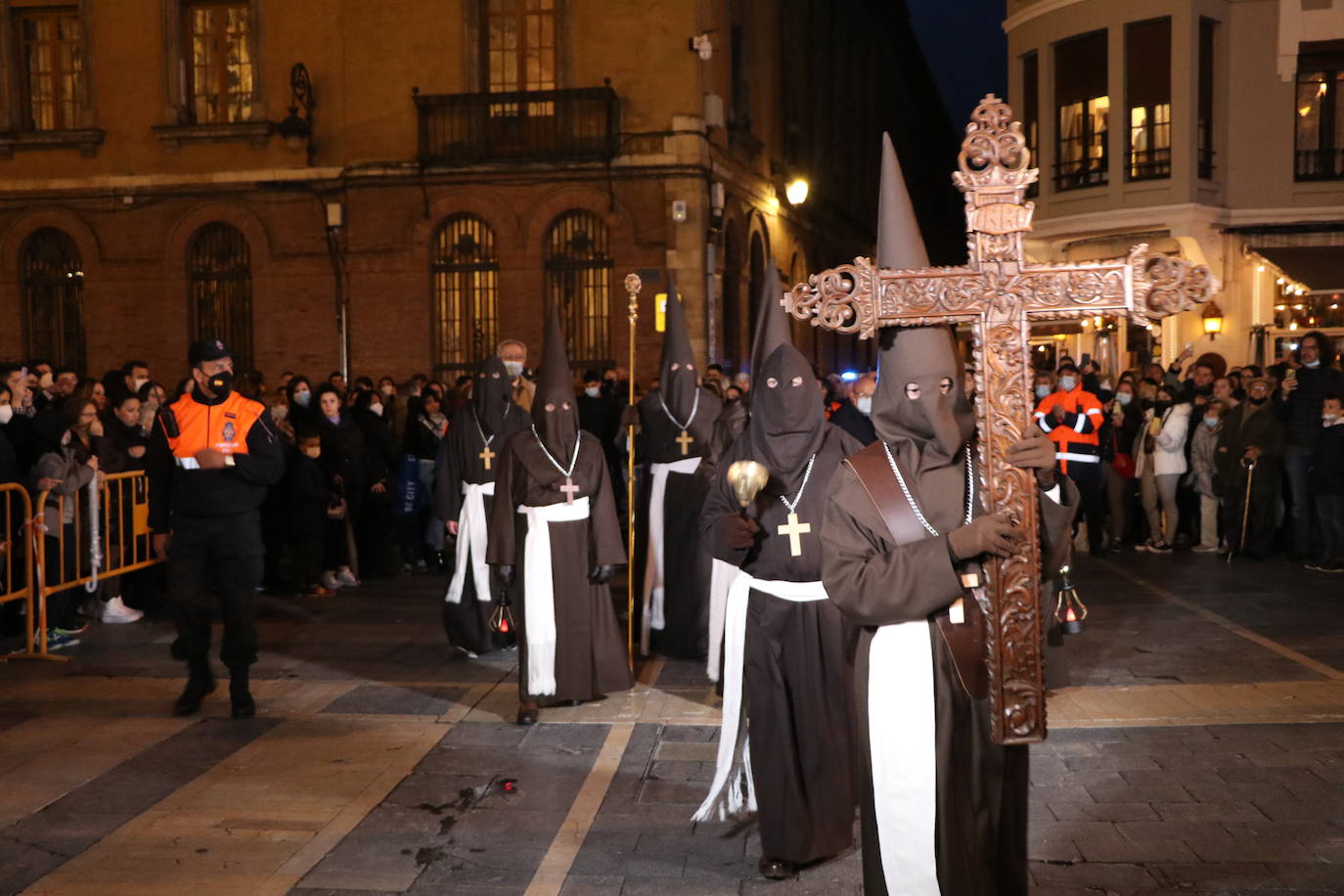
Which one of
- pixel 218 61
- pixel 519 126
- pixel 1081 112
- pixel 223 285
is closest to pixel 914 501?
pixel 519 126

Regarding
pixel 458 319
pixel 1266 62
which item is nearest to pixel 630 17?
pixel 458 319

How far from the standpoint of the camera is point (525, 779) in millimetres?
6543

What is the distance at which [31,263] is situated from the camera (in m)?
23.9

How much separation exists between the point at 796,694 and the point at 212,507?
3.91m

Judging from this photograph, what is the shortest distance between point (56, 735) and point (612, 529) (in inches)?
132

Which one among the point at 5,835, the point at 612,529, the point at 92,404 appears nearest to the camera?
the point at 5,835

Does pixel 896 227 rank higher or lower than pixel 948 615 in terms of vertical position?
higher

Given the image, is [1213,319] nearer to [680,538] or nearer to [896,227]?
[680,538]

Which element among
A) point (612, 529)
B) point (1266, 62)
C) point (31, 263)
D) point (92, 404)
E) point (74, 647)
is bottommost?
point (74, 647)

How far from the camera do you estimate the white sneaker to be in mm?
10961

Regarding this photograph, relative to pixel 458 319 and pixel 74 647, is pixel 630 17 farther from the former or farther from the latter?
pixel 74 647

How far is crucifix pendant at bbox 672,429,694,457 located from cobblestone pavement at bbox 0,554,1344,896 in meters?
1.71

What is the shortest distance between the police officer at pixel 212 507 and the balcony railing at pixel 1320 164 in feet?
71.0

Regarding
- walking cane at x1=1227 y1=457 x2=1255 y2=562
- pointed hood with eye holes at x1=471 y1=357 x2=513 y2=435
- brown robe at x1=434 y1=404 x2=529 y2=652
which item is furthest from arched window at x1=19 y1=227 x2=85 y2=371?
walking cane at x1=1227 y1=457 x2=1255 y2=562
